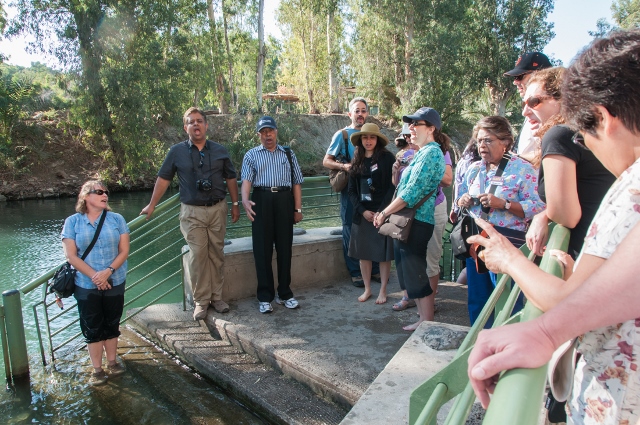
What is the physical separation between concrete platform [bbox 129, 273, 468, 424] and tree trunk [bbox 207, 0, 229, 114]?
28.4 metres

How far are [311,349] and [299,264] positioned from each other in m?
1.63

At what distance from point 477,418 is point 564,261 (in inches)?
42.7

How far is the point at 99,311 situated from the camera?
12.7 ft

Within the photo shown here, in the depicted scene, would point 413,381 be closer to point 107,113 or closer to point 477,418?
point 477,418

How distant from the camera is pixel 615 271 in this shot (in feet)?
2.82

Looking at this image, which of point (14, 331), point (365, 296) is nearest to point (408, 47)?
point (365, 296)

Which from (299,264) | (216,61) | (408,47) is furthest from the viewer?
(408,47)

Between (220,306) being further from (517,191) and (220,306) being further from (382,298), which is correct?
(517,191)

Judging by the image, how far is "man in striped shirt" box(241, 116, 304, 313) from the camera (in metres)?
4.49

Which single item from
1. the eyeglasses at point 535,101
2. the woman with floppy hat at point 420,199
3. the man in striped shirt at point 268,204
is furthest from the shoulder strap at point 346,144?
the eyeglasses at point 535,101

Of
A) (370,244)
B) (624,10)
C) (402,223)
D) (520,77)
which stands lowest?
(370,244)

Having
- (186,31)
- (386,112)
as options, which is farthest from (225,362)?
(386,112)

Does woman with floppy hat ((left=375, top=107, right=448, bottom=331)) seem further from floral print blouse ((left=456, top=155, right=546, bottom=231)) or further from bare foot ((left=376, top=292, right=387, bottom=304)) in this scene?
bare foot ((left=376, top=292, right=387, bottom=304))

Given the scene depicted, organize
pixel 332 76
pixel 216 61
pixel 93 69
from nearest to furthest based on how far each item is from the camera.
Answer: pixel 93 69, pixel 216 61, pixel 332 76
